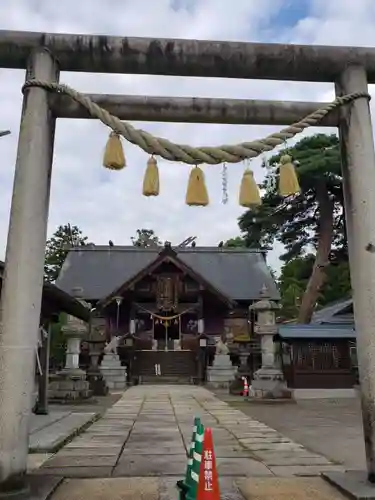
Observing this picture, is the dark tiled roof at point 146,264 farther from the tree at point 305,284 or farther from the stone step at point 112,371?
the stone step at point 112,371

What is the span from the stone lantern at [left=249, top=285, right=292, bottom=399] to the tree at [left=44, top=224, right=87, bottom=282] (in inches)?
936

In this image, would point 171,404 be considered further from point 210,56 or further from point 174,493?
point 210,56

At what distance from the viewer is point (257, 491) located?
13.3 ft

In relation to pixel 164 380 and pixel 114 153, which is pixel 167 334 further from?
pixel 114 153

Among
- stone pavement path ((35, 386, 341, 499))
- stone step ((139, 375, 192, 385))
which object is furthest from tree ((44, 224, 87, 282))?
stone pavement path ((35, 386, 341, 499))

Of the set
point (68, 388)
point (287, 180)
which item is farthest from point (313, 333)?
point (287, 180)

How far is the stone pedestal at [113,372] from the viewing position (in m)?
21.4

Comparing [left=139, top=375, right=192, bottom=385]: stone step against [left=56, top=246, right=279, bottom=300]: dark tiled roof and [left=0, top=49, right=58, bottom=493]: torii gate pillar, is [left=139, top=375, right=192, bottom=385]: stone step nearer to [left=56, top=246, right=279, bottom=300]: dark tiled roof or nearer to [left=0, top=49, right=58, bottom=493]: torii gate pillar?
[left=56, top=246, right=279, bottom=300]: dark tiled roof

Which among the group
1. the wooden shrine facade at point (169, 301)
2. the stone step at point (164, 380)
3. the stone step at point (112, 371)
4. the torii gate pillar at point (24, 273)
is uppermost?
the wooden shrine facade at point (169, 301)

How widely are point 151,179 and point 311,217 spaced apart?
24.8 m

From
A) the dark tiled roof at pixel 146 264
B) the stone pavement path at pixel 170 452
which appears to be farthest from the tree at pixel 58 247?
the stone pavement path at pixel 170 452

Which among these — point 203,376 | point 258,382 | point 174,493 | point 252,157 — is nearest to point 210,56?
point 252,157

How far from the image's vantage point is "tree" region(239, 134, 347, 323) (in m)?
24.9

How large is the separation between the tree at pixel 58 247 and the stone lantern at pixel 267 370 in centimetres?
2378
